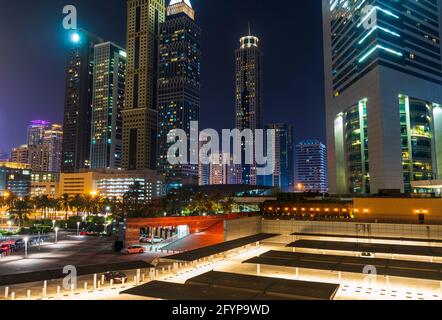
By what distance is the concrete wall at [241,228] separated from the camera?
43.6 m

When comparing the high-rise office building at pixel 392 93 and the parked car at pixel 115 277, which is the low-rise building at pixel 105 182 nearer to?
the high-rise office building at pixel 392 93

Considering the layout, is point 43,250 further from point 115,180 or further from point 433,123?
point 115,180

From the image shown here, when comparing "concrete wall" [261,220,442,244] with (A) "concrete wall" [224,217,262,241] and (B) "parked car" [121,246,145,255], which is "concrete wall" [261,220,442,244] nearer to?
(A) "concrete wall" [224,217,262,241]

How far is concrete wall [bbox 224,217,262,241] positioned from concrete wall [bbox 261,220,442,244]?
150cm

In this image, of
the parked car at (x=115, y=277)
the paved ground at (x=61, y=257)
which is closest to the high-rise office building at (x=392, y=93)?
the paved ground at (x=61, y=257)

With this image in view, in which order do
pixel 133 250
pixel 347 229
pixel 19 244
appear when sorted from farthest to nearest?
1. pixel 19 244
2. pixel 347 229
3. pixel 133 250

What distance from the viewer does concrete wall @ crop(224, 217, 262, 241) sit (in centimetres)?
4356

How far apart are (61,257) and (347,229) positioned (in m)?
36.9

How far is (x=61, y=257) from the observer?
136 ft

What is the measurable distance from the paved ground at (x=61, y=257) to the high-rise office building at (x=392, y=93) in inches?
2321

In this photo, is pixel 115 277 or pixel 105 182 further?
pixel 105 182

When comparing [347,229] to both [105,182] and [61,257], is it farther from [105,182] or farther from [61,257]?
[105,182]

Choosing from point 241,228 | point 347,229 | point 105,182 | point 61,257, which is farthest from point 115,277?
point 105,182

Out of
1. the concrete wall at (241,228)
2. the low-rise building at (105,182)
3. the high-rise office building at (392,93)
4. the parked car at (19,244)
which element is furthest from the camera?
the low-rise building at (105,182)
